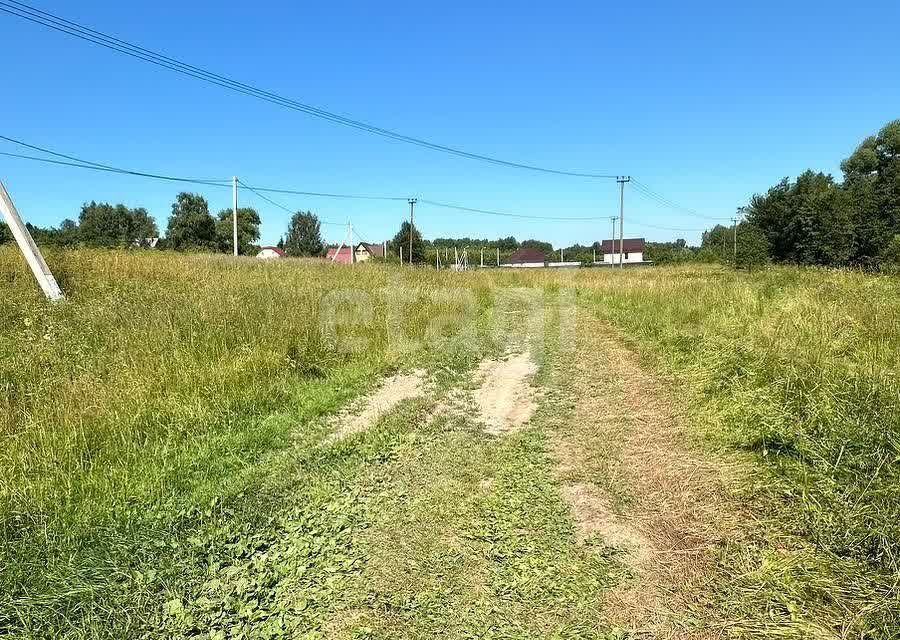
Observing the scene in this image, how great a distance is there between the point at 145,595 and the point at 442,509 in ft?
5.25

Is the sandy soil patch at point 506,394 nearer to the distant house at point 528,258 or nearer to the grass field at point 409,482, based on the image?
the grass field at point 409,482

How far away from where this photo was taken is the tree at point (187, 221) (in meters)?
56.2

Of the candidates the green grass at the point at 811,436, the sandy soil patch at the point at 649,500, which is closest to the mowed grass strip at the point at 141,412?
the sandy soil patch at the point at 649,500

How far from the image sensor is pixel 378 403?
195 inches

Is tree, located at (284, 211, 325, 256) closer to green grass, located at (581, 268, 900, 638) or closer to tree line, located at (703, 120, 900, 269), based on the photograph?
tree line, located at (703, 120, 900, 269)

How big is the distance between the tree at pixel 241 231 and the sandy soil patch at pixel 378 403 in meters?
58.1

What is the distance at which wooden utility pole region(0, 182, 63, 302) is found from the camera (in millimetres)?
6445

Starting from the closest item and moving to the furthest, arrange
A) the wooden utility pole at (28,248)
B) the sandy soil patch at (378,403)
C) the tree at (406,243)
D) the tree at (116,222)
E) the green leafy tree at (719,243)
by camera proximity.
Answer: the sandy soil patch at (378,403) → the wooden utility pole at (28,248) → the tree at (406,243) → the green leafy tree at (719,243) → the tree at (116,222)

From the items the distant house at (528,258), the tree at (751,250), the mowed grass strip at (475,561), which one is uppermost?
the distant house at (528,258)

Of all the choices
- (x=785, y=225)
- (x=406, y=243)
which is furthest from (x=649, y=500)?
(x=785, y=225)

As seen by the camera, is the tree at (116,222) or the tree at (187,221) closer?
the tree at (187,221)

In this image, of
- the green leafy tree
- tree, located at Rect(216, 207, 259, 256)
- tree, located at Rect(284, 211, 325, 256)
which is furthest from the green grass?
tree, located at Rect(284, 211, 325, 256)

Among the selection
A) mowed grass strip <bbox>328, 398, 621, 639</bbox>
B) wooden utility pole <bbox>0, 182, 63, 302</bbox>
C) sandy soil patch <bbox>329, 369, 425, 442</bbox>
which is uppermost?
wooden utility pole <bbox>0, 182, 63, 302</bbox>

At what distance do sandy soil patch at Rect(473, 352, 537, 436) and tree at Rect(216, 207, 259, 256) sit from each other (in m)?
58.2
